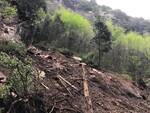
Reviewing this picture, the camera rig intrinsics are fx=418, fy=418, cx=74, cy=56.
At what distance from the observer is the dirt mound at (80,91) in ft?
55.8

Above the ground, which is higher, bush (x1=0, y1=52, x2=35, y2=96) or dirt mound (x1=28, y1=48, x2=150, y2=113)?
bush (x1=0, y1=52, x2=35, y2=96)

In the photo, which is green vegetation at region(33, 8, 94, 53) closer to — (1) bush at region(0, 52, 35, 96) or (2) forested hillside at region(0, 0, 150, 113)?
(2) forested hillside at region(0, 0, 150, 113)

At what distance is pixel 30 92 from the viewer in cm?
1494

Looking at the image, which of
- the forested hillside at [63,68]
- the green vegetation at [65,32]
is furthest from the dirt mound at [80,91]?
the green vegetation at [65,32]

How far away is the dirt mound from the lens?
1700cm

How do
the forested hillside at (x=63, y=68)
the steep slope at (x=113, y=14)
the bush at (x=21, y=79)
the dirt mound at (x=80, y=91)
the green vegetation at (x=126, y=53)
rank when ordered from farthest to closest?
the steep slope at (x=113, y=14) < the green vegetation at (x=126, y=53) < the dirt mound at (x=80, y=91) < the forested hillside at (x=63, y=68) < the bush at (x=21, y=79)

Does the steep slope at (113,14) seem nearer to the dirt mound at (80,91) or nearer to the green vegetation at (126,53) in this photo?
the green vegetation at (126,53)

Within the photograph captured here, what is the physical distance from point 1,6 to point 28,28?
15.1m

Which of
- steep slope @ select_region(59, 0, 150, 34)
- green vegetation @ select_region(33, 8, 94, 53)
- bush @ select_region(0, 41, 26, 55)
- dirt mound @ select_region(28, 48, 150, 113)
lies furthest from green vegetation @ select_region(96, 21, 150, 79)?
steep slope @ select_region(59, 0, 150, 34)

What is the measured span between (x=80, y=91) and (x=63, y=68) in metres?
4.55

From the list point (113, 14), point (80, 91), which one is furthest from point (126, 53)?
point (113, 14)

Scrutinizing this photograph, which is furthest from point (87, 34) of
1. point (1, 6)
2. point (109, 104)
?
point (109, 104)

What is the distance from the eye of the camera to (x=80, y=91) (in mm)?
19516

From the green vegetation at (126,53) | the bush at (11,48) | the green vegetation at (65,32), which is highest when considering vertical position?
the bush at (11,48)
